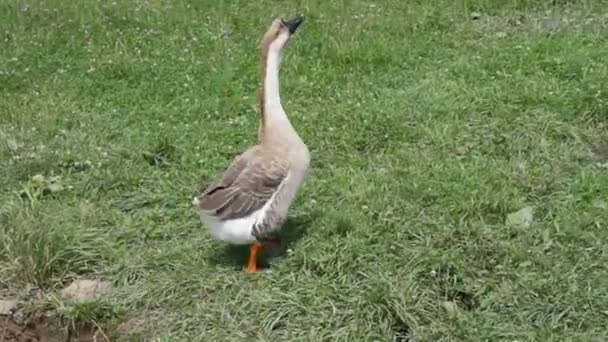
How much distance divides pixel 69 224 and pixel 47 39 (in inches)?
135

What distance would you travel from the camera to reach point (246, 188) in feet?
16.5

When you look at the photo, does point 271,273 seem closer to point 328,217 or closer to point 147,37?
point 328,217

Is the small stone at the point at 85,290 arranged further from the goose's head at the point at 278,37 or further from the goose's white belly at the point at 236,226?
the goose's head at the point at 278,37

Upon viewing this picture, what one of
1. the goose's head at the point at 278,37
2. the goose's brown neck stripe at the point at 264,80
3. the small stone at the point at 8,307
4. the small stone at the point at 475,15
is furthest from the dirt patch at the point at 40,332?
the small stone at the point at 475,15

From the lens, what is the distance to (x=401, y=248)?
523cm

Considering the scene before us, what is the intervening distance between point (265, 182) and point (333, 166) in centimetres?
136

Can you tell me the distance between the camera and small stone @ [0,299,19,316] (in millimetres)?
5137

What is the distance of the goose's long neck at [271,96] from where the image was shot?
5156mm

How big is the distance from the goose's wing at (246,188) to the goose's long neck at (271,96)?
169 mm

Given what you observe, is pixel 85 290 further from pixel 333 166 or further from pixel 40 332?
pixel 333 166

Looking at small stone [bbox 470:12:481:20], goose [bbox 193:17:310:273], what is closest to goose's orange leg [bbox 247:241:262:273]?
goose [bbox 193:17:310:273]

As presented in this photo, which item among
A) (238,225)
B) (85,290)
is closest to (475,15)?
(238,225)

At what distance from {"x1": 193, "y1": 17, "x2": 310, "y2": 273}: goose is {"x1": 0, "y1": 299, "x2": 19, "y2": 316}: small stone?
100cm

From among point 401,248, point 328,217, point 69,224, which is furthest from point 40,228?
point 401,248
